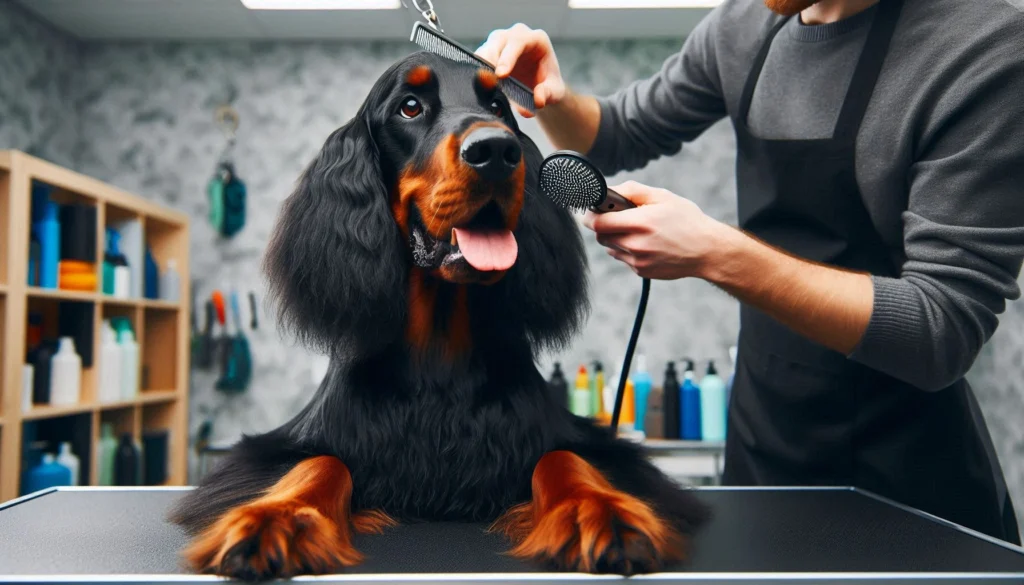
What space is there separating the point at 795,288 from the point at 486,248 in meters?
0.44

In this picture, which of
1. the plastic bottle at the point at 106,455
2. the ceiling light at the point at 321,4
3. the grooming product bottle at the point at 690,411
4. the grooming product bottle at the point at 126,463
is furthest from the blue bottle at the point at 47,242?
the grooming product bottle at the point at 690,411

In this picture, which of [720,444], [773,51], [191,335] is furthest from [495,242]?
[191,335]

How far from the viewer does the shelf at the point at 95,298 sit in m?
3.23

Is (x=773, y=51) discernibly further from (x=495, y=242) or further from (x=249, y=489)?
(x=249, y=489)

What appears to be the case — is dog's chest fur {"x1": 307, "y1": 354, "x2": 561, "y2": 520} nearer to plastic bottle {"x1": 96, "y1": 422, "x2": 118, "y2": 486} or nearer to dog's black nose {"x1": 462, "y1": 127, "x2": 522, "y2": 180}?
dog's black nose {"x1": 462, "y1": 127, "x2": 522, "y2": 180}

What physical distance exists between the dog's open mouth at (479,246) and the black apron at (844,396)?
0.63 metres

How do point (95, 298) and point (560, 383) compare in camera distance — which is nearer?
point (95, 298)

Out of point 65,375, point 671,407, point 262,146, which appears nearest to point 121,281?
point 65,375

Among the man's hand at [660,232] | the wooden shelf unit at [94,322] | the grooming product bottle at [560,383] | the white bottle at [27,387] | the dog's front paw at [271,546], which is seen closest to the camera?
the dog's front paw at [271,546]

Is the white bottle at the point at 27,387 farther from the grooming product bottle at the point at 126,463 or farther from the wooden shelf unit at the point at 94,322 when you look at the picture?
the grooming product bottle at the point at 126,463

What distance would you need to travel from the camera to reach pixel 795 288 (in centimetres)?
105

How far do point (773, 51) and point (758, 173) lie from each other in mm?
227

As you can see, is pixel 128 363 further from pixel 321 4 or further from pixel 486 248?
pixel 486 248

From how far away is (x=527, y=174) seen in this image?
1165 millimetres
